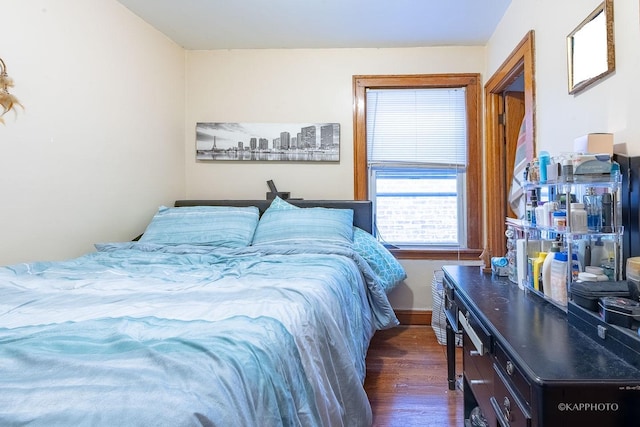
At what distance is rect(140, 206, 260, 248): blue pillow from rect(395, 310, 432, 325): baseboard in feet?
4.77

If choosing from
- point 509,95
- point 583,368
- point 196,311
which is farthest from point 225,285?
point 509,95

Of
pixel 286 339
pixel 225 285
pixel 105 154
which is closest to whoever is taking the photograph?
pixel 286 339

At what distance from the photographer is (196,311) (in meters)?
1.06

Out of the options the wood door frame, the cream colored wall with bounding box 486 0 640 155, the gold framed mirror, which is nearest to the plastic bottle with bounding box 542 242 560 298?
the cream colored wall with bounding box 486 0 640 155

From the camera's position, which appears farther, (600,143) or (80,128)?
(80,128)

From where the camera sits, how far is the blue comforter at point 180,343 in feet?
1.92

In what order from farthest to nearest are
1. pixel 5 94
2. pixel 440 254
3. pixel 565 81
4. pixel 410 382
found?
1. pixel 440 254
2. pixel 410 382
3. pixel 5 94
4. pixel 565 81

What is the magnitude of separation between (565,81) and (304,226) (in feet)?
5.35

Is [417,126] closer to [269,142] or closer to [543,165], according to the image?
[269,142]

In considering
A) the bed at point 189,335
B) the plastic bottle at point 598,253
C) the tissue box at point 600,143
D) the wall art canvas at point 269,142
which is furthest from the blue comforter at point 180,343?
the wall art canvas at point 269,142

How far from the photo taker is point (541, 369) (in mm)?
807

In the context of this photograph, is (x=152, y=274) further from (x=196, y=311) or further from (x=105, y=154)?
(x=105, y=154)

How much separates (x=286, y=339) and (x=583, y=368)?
0.67 meters

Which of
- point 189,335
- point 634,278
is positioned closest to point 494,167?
point 634,278
